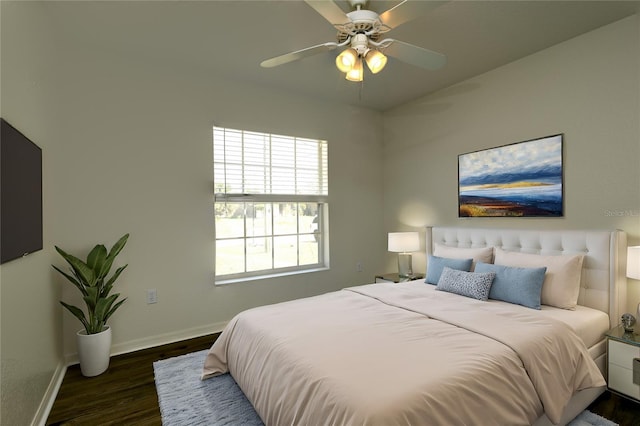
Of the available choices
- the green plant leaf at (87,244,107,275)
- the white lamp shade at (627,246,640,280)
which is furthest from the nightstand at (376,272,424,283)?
the green plant leaf at (87,244,107,275)

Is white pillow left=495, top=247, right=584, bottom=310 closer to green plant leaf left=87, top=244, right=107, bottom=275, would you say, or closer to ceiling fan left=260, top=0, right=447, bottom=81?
ceiling fan left=260, top=0, right=447, bottom=81

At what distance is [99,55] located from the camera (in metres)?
2.86

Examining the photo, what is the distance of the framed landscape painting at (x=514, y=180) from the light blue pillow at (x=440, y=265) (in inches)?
27.3

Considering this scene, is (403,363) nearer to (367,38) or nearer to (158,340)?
(367,38)

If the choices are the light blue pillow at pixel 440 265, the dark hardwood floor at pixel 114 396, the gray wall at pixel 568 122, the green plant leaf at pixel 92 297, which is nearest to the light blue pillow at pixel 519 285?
the light blue pillow at pixel 440 265

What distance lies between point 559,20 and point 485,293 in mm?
2196

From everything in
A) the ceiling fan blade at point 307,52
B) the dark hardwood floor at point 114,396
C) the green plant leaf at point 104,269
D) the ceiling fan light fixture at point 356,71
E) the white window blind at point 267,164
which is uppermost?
the ceiling fan blade at point 307,52

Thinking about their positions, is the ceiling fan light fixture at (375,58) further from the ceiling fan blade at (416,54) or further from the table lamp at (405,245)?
the table lamp at (405,245)

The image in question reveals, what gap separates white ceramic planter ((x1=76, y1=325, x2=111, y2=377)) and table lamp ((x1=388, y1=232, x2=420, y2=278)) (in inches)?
118

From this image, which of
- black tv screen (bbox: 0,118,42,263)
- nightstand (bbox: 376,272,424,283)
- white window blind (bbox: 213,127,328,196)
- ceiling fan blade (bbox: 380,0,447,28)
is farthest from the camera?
nightstand (bbox: 376,272,424,283)

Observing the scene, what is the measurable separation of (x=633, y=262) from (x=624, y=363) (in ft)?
2.21

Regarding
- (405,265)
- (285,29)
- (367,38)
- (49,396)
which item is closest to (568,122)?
(367,38)

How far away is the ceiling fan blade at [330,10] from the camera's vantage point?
5.52 feet

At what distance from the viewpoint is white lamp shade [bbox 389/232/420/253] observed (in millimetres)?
3777
